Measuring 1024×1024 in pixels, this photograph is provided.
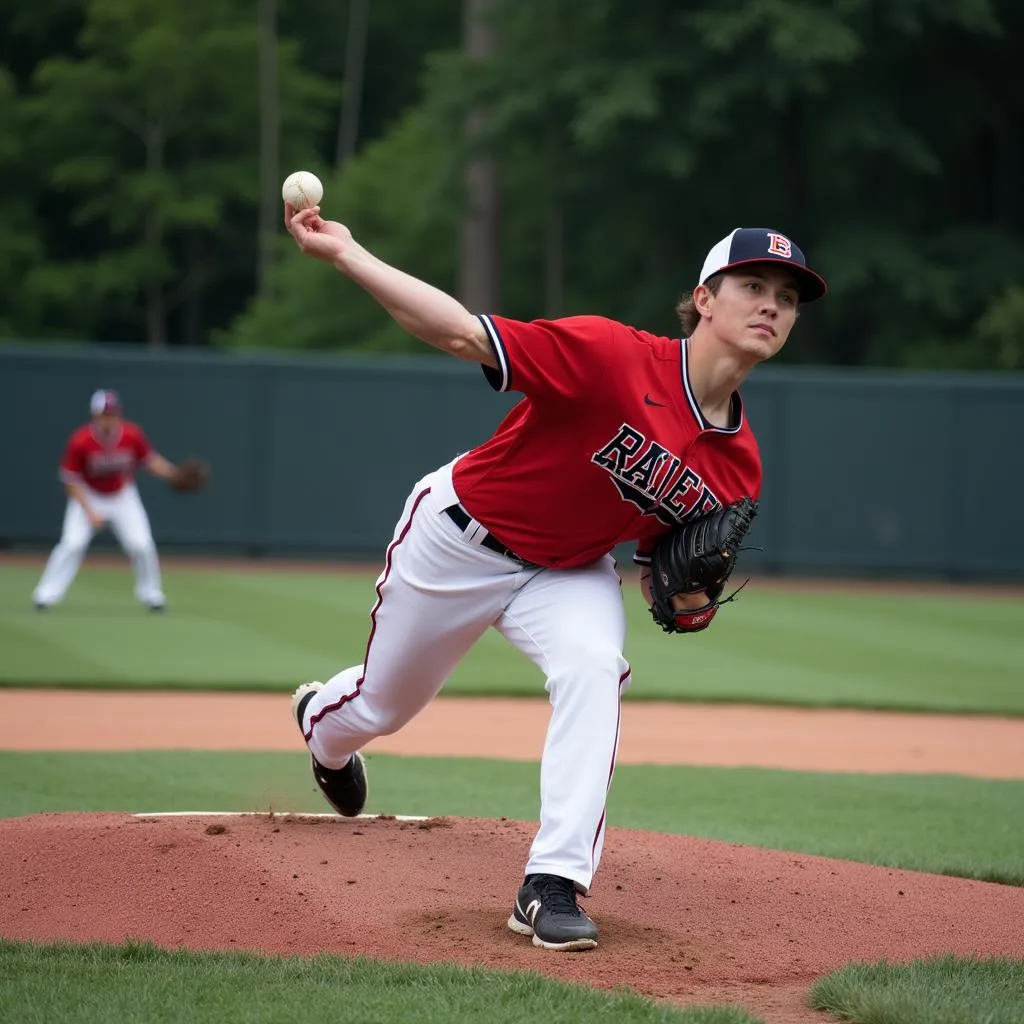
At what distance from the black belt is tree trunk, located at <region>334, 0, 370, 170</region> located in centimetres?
3645

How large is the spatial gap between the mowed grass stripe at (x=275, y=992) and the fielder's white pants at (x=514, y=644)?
0.55 meters

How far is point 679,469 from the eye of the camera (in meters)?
4.50

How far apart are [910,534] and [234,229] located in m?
24.7

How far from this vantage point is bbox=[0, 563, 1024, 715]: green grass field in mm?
10750

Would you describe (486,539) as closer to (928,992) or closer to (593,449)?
(593,449)

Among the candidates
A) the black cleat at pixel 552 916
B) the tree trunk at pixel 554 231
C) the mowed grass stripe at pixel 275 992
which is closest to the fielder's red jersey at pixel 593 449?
the black cleat at pixel 552 916

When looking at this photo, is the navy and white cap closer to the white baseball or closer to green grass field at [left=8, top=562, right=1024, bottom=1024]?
the white baseball

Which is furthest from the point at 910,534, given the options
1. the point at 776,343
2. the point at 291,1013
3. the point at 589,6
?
the point at 291,1013

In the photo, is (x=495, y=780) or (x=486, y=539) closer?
(x=486, y=539)

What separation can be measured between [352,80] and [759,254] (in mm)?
→ 37656

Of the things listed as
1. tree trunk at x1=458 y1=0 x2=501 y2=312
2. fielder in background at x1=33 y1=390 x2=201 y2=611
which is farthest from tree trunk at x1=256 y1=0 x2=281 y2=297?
fielder in background at x1=33 y1=390 x2=201 y2=611

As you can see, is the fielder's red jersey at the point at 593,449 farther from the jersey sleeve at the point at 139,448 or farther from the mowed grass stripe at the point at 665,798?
the jersey sleeve at the point at 139,448

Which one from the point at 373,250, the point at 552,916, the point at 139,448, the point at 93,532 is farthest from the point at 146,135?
the point at 552,916

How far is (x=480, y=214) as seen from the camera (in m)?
27.8
